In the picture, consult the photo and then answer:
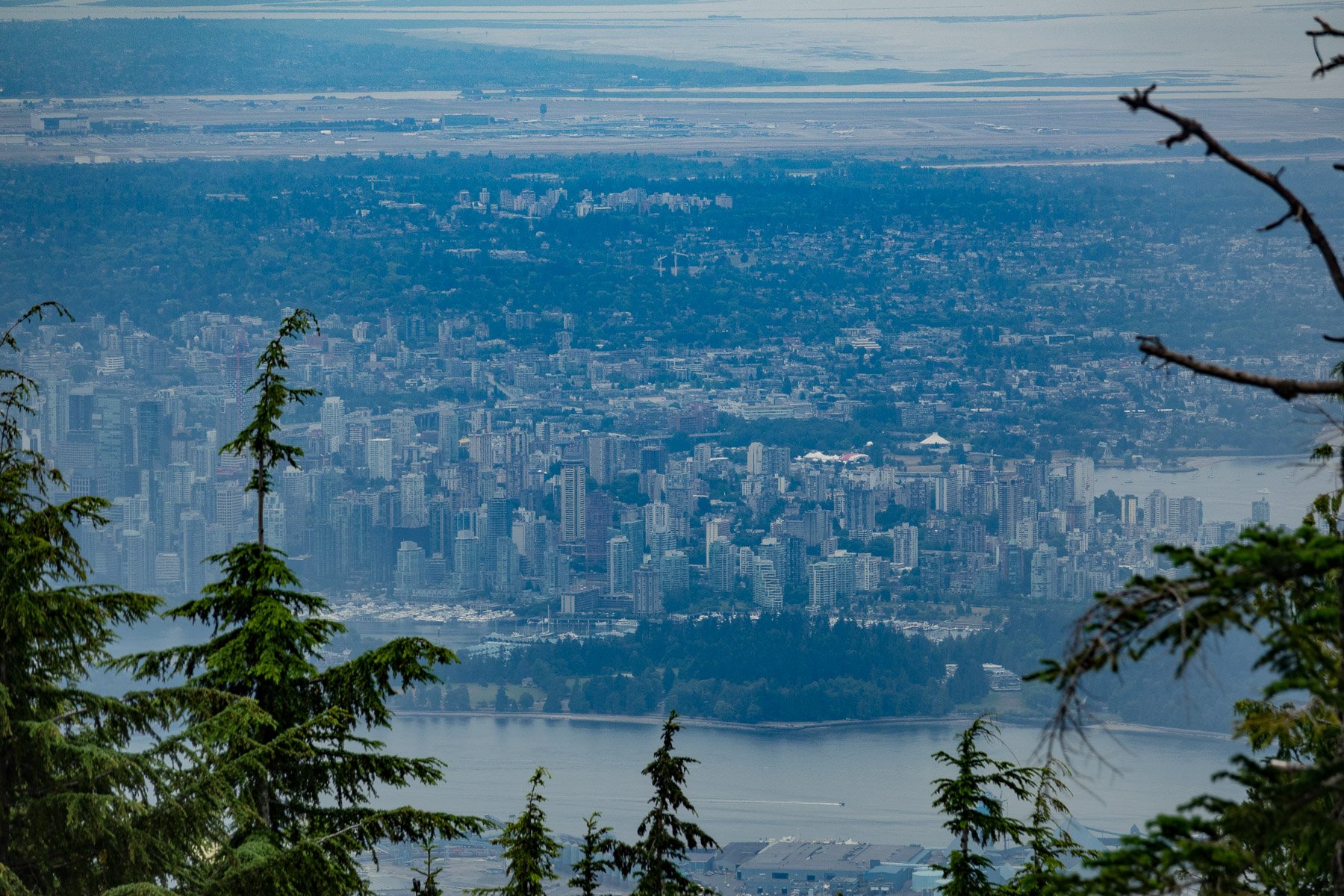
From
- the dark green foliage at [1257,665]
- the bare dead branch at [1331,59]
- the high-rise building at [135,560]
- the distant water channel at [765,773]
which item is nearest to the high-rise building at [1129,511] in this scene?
the distant water channel at [765,773]

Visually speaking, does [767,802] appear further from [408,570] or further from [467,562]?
[467,562]

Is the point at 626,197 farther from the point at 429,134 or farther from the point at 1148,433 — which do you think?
the point at 1148,433

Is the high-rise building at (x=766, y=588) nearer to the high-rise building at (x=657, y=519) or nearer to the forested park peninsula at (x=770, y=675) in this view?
the forested park peninsula at (x=770, y=675)

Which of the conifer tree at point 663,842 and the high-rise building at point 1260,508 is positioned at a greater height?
the conifer tree at point 663,842

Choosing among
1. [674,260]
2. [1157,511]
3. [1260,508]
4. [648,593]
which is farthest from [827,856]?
[674,260]

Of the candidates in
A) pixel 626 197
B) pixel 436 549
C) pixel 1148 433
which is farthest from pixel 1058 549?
pixel 626 197

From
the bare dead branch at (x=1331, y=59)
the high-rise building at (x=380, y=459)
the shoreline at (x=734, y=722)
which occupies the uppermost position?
the bare dead branch at (x=1331, y=59)

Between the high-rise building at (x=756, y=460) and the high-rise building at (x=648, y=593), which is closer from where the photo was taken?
the high-rise building at (x=648, y=593)

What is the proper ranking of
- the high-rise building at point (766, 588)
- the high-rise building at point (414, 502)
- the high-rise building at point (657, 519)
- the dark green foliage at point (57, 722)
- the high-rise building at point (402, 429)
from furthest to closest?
1. the high-rise building at point (402, 429)
2. the high-rise building at point (414, 502)
3. the high-rise building at point (657, 519)
4. the high-rise building at point (766, 588)
5. the dark green foliage at point (57, 722)
